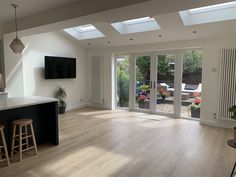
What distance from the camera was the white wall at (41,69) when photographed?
16.1 feet

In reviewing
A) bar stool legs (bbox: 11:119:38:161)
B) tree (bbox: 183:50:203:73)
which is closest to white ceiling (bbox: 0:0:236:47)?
tree (bbox: 183:50:203:73)

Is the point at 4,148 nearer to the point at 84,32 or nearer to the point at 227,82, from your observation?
the point at 84,32

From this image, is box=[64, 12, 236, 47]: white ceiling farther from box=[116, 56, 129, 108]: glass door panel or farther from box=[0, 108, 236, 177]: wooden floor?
box=[0, 108, 236, 177]: wooden floor

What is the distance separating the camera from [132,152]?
328 centimetres

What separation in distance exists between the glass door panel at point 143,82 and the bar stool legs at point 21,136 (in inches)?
156

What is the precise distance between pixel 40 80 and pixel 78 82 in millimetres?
1589

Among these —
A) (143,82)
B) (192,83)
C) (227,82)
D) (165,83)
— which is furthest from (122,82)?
(227,82)

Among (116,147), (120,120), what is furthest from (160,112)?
(116,147)

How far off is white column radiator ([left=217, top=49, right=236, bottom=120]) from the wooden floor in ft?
1.81

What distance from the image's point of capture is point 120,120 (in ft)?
17.7

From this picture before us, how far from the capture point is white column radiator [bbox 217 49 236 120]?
14.6 ft

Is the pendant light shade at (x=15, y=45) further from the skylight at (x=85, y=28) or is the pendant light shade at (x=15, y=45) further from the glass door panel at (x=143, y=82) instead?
the glass door panel at (x=143, y=82)

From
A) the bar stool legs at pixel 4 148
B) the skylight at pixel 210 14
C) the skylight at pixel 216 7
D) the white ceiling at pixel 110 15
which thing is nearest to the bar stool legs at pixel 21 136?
the bar stool legs at pixel 4 148

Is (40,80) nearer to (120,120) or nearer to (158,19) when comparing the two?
(120,120)
